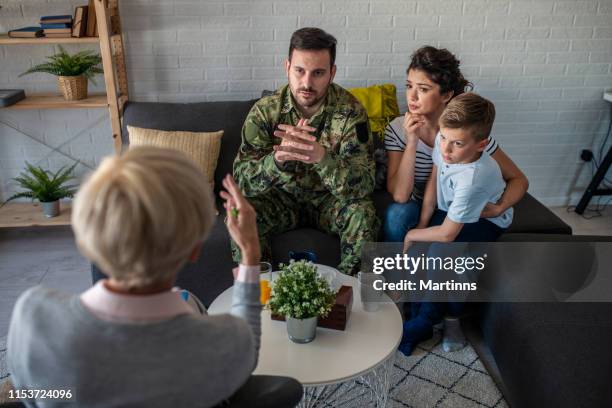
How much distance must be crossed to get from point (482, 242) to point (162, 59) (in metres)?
1.87

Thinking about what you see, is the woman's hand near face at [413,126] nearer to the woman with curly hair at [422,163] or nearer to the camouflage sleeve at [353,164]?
the woman with curly hair at [422,163]

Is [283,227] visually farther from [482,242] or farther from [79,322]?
[79,322]

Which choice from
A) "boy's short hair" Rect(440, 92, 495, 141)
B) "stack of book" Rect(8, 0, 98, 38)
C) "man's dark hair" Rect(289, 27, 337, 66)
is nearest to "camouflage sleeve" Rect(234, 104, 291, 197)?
"man's dark hair" Rect(289, 27, 337, 66)

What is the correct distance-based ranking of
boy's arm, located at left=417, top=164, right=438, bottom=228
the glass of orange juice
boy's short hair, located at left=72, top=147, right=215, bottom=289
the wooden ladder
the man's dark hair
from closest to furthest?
boy's short hair, located at left=72, top=147, right=215, bottom=289 < the glass of orange juice < the man's dark hair < boy's arm, located at left=417, top=164, right=438, bottom=228 < the wooden ladder

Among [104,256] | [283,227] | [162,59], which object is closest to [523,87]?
[283,227]

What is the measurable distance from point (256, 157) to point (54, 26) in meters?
1.27

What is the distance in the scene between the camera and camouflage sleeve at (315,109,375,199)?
206 centimetres

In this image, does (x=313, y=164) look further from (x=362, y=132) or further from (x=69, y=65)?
(x=69, y=65)

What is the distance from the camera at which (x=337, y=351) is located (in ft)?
4.98

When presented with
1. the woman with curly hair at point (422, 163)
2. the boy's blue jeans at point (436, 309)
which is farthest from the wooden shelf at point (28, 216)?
the boy's blue jeans at point (436, 309)

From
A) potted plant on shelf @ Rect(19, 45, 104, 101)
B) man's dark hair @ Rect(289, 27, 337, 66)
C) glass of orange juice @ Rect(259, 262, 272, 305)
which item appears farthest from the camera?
potted plant on shelf @ Rect(19, 45, 104, 101)

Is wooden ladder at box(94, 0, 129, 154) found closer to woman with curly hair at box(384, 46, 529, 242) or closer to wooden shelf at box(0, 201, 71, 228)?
wooden shelf at box(0, 201, 71, 228)

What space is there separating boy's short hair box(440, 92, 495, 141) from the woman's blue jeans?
1.46 ft

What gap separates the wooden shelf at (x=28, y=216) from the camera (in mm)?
2750
